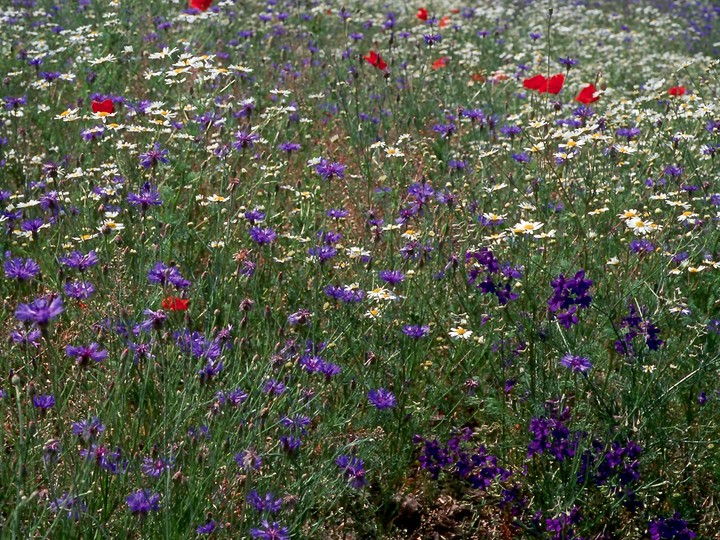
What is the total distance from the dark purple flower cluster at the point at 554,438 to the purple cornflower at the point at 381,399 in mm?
365

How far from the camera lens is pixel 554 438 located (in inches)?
88.9

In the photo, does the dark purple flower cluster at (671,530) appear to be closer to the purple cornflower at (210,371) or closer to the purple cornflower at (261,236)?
the purple cornflower at (210,371)

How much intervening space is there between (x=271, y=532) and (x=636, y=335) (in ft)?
3.75

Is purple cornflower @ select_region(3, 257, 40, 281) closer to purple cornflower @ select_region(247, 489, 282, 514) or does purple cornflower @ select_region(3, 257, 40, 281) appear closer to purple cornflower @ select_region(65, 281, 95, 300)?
Result: purple cornflower @ select_region(65, 281, 95, 300)

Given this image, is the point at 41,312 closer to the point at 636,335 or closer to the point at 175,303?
the point at 175,303

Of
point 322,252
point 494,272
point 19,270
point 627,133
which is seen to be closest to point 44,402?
point 19,270

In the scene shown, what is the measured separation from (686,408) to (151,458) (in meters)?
1.54

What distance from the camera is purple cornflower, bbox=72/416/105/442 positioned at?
177 centimetres

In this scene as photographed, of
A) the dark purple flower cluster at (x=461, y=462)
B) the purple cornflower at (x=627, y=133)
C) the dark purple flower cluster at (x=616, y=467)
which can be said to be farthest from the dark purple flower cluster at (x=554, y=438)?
the purple cornflower at (x=627, y=133)

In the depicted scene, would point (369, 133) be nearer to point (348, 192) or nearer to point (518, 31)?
point (348, 192)

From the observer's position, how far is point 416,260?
304 centimetres

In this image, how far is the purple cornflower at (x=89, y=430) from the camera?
5.82 feet

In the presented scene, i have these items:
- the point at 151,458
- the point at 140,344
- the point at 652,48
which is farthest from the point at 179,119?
the point at 652,48

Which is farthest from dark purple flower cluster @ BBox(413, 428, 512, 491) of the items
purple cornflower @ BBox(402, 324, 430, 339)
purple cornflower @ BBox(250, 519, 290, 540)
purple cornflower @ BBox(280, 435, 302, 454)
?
purple cornflower @ BBox(250, 519, 290, 540)
